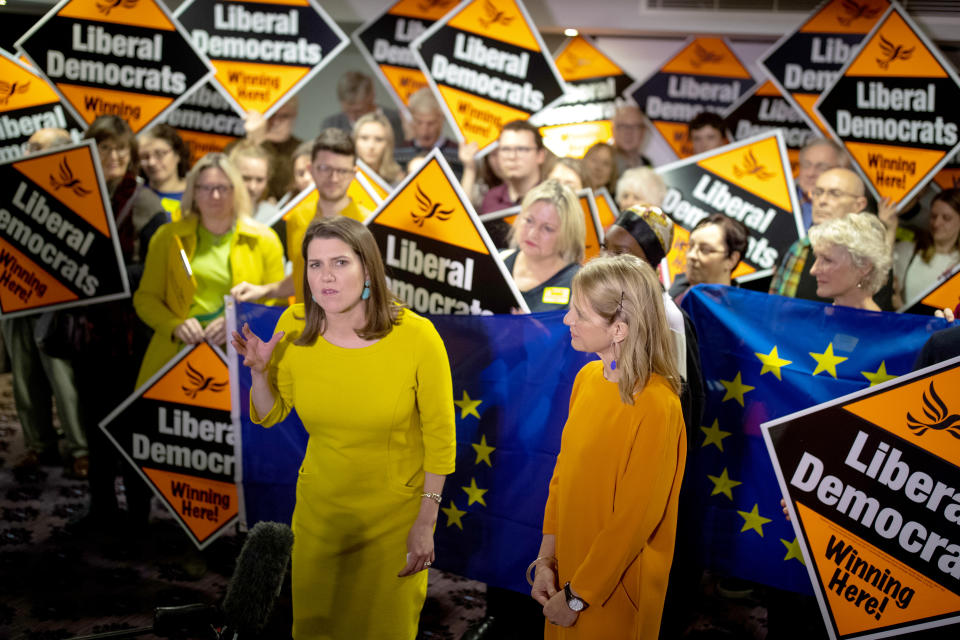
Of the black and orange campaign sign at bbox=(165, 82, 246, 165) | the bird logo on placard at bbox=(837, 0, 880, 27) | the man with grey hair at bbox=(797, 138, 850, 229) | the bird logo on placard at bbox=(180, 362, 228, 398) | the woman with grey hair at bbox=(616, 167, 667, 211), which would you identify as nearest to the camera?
the bird logo on placard at bbox=(180, 362, 228, 398)

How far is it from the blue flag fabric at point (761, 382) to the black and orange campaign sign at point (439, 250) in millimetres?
838

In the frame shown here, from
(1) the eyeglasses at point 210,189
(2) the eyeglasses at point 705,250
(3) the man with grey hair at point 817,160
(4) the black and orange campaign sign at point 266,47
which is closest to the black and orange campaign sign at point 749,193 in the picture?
(3) the man with grey hair at point 817,160

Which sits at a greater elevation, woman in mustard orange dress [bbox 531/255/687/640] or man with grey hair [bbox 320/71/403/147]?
man with grey hair [bbox 320/71/403/147]

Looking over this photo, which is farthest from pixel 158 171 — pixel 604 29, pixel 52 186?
pixel 604 29

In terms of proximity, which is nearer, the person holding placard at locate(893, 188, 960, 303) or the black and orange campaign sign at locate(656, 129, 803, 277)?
the black and orange campaign sign at locate(656, 129, 803, 277)

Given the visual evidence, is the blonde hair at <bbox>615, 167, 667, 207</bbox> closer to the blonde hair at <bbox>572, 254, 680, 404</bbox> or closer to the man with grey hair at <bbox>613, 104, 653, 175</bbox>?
the man with grey hair at <bbox>613, 104, 653, 175</bbox>

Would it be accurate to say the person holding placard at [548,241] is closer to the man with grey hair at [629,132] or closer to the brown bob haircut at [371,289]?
the brown bob haircut at [371,289]

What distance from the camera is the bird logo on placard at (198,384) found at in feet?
12.9

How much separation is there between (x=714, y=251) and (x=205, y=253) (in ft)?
7.78

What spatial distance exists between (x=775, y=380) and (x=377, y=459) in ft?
5.37

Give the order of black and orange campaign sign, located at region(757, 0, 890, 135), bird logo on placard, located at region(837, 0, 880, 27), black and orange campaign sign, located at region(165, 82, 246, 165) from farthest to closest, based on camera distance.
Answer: black and orange campaign sign, located at region(165, 82, 246, 165) < bird logo on placard, located at region(837, 0, 880, 27) < black and orange campaign sign, located at region(757, 0, 890, 135)

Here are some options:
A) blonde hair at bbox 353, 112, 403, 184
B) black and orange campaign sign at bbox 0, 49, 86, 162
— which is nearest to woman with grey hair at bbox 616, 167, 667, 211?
blonde hair at bbox 353, 112, 403, 184

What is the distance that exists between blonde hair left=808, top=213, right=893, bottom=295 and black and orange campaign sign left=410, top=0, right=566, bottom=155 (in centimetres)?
240

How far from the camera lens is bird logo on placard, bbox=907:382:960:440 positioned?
2.66 m
